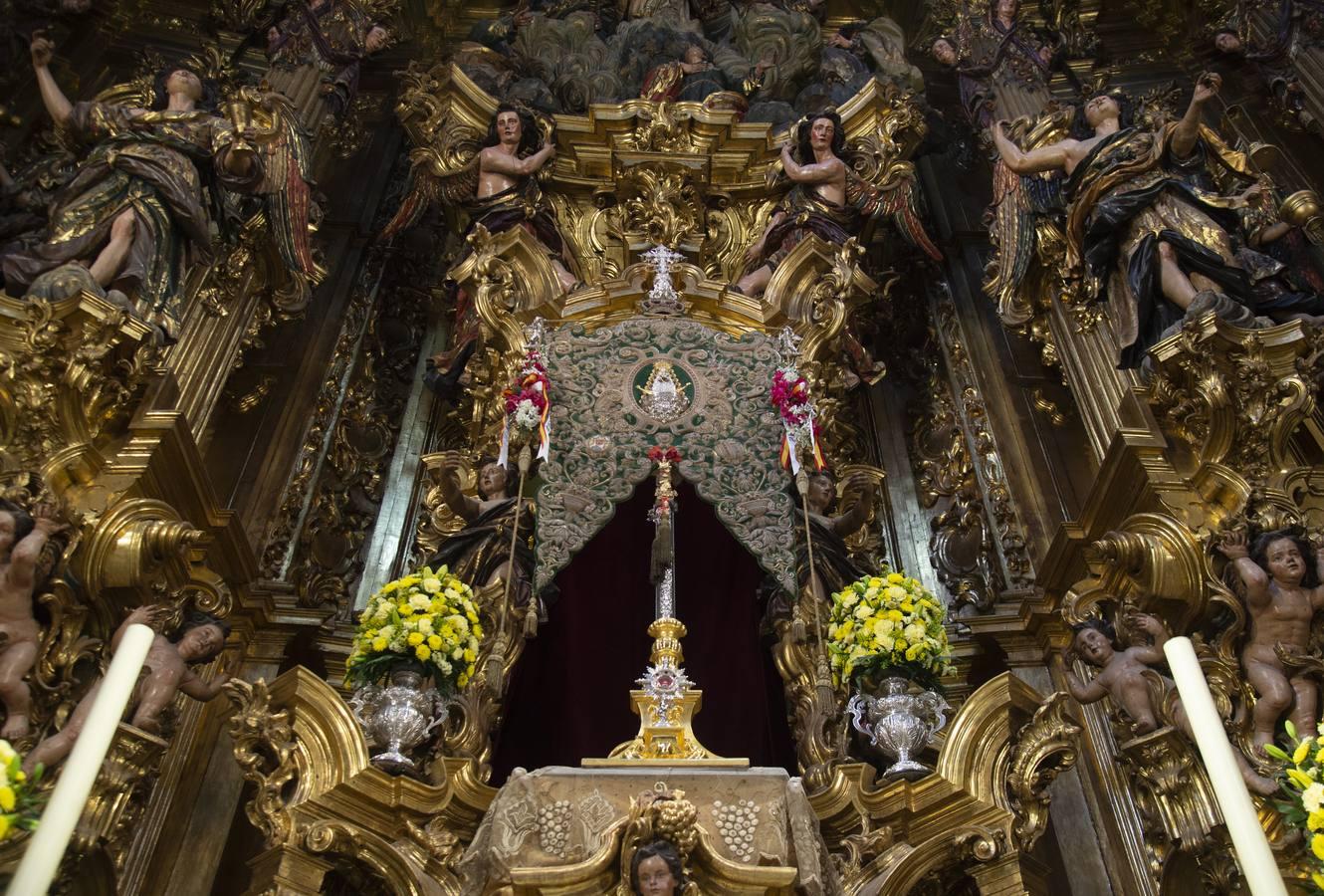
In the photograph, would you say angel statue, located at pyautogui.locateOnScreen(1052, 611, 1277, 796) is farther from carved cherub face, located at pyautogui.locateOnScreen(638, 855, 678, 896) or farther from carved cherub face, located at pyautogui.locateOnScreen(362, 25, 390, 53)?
carved cherub face, located at pyautogui.locateOnScreen(362, 25, 390, 53)

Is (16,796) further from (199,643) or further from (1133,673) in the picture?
(1133,673)

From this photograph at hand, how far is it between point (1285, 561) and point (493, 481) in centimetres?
349

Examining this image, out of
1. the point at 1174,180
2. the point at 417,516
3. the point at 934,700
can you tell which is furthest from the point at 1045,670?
the point at 417,516

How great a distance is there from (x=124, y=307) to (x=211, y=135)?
1.49 meters

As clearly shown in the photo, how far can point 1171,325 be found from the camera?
4848 mm

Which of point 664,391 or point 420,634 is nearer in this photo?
point 420,634

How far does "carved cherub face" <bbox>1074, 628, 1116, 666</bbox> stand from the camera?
167 inches

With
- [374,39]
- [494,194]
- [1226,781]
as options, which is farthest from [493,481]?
[374,39]

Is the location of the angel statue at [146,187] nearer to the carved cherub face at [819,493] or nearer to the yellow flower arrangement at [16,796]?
the yellow flower arrangement at [16,796]

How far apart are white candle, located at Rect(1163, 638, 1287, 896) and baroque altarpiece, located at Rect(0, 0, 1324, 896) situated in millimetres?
871

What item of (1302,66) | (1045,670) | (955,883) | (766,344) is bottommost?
(955,883)

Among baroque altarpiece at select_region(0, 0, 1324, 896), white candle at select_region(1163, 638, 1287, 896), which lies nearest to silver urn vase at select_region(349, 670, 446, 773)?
baroque altarpiece at select_region(0, 0, 1324, 896)

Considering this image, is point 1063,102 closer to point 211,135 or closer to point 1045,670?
point 1045,670

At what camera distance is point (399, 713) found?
4.09 metres
